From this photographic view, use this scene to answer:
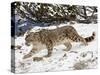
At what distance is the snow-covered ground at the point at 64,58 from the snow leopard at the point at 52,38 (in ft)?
0.11

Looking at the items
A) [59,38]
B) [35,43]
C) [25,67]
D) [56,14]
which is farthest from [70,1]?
[25,67]

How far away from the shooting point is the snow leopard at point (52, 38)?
8.35 feet

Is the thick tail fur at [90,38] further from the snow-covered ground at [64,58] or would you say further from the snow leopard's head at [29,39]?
the snow leopard's head at [29,39]

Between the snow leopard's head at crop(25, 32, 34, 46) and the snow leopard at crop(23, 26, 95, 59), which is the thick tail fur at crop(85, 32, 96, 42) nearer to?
the snow leopard at crop(23, 26, 95, 59)

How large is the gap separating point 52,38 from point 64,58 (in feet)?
0.76

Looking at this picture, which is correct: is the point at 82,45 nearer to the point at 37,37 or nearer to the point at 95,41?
the point at 95,41

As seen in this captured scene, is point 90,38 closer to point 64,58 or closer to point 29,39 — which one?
point 64,58

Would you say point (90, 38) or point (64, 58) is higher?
→ point (90, 38)

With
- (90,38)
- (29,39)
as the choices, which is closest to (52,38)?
(29,39)

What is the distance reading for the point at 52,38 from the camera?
2615mm

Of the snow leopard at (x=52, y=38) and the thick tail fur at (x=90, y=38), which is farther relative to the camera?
the thick tail fur at (x=90, y=38)

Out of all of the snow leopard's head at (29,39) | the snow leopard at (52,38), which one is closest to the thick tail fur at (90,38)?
the snow leopard at (52,38)

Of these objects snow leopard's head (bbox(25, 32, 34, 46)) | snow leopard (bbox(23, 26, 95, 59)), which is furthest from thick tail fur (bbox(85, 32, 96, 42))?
snow leopard's head (bbox(25, 32, 34, 46))

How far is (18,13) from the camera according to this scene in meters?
2.48
